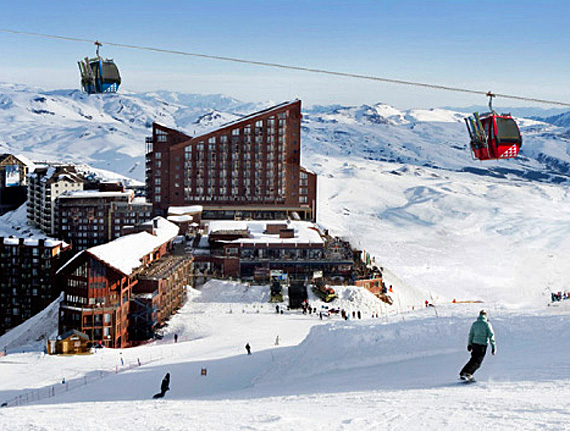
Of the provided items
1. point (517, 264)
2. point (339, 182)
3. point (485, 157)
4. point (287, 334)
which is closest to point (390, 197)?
point (339, 182)

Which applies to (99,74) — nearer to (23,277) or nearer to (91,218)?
(23,277)

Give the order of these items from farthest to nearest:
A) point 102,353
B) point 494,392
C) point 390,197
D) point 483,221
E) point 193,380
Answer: point 390,197 < point 483,221 < point 102,353 < point 193,380 < point 494,392

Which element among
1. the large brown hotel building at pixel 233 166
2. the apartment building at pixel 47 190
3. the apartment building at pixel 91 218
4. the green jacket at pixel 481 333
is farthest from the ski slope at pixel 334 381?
the apartment building at pixel 47 190

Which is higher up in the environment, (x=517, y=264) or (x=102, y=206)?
(x=102, y=206)

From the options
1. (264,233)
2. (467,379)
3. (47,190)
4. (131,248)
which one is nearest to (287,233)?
(264,233)

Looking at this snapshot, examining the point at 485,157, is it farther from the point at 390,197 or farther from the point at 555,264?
the point at 390,197

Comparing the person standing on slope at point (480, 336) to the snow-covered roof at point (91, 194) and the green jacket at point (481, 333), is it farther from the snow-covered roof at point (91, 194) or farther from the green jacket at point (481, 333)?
the snow-covered roof at point (91, 194)
